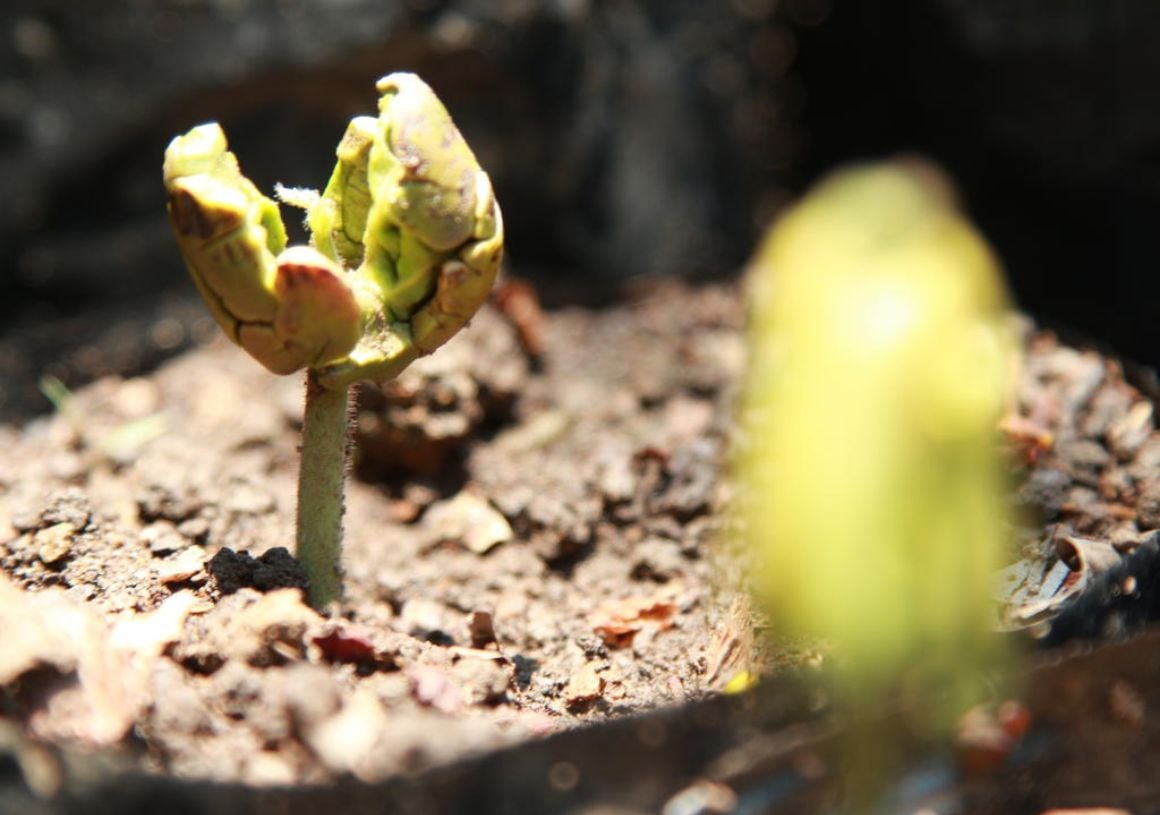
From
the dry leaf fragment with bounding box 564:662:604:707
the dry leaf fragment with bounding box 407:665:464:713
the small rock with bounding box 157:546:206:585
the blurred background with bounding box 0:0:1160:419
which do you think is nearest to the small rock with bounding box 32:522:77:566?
the small rock with bounding box 157:546:206:585

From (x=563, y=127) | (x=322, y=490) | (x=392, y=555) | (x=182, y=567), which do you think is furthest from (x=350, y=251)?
(x=563, y=127)

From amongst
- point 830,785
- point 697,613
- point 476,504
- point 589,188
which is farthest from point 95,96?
point 830,785

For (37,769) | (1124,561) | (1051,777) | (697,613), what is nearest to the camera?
(37,769)

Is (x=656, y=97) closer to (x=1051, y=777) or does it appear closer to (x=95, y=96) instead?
(x=95, y=96)

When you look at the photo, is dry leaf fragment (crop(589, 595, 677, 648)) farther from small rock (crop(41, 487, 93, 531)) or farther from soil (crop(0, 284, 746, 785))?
small rock (crop(41, 487, 93, 531))

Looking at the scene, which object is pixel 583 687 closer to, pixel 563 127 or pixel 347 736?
pixel 347 736

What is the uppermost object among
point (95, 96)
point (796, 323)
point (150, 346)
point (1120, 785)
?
point (95, 96)
